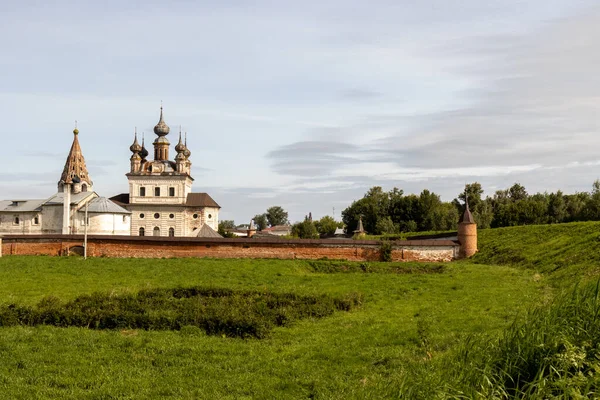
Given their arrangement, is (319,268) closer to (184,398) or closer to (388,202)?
(184,398)

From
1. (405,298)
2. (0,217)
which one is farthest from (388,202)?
(405,298)

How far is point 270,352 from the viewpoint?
989cm

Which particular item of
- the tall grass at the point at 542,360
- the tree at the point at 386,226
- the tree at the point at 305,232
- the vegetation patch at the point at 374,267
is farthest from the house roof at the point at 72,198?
the tall grass at the point at 542,360

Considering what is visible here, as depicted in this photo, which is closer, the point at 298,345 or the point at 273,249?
the point at 298,345

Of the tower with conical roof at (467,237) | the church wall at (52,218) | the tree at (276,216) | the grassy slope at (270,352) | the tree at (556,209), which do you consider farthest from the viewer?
the tree at (276,216)

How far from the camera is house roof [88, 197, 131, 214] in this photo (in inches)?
1804

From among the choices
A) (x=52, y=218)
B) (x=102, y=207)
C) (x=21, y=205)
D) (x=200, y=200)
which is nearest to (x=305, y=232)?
(x=200, y=200)

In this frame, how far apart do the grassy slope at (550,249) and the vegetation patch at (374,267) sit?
11.7 ft

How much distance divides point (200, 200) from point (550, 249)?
38.9 metres

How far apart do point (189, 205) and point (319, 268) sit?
→ 1289 inches

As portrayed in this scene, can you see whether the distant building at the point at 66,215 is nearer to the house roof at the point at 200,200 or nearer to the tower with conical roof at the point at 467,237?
the house roof at the point at 200,200

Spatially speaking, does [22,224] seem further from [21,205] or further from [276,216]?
[276,216]

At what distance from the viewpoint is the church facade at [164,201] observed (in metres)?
57.1

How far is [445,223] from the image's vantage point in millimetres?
63344
